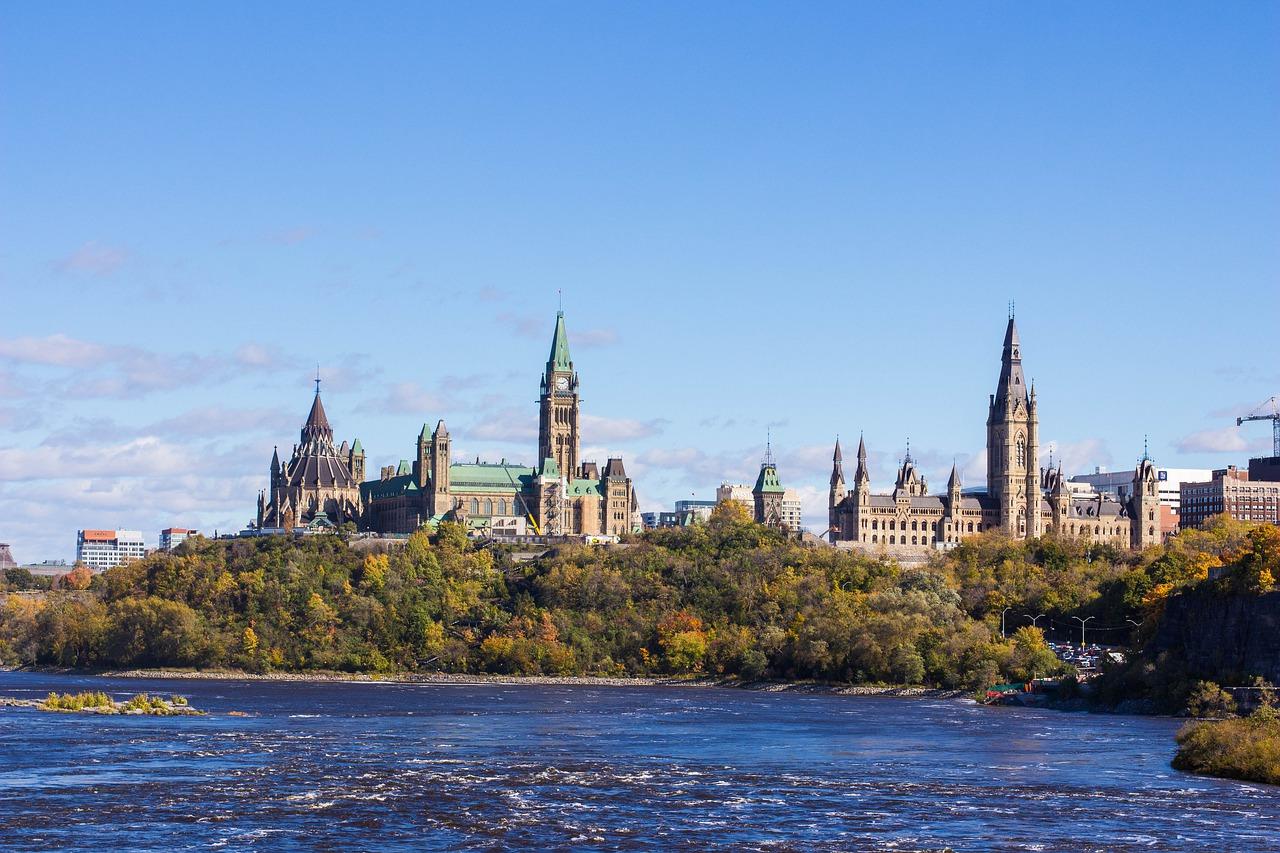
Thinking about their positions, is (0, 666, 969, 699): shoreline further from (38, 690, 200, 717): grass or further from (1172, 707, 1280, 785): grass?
(1172, 707, 1280, 785): grass

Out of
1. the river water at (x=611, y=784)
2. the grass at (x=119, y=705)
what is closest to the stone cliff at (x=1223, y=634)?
the river water at (x=611, y=784)

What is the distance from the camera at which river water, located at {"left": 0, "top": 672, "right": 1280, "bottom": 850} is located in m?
68.7

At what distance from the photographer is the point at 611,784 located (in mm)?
83750

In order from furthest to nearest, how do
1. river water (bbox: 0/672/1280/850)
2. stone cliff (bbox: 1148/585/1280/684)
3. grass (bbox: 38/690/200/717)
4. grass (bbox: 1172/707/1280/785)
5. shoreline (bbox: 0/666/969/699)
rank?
shoreline (bbox: 0/666/969/699), grass (bbox: 38/690/200/717), stone cliff (bbox: 1148/585/1280/684), grass (bbox: 1172/707/1280/785), river water (bbox: 0/672/1280/850)

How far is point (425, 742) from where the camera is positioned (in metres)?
104

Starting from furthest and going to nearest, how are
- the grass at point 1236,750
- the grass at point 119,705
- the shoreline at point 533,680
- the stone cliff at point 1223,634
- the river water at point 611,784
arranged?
1. the shoreline at point 533,680
2. the grass at point 119,705
3. the stone cliff at point 1223,634
4. the grass at point 1236,750
5. the river water at point 611,784

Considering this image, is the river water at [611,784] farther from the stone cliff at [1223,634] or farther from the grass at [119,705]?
the stone cliff at [1223,634]

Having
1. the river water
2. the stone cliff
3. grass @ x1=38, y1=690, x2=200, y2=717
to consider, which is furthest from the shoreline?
grass @ x1=38, y1=690, x2=200, y2=717

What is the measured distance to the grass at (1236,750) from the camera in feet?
283

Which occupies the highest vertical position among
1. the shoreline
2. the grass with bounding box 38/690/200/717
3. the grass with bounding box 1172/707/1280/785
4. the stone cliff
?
the stone cliff

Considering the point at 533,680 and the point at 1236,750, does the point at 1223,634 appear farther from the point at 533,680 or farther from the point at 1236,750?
the point at 533,680

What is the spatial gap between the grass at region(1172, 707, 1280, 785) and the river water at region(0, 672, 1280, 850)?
2155 millimetres

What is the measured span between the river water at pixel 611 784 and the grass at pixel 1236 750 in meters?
2.16

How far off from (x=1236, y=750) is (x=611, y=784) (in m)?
29.8
